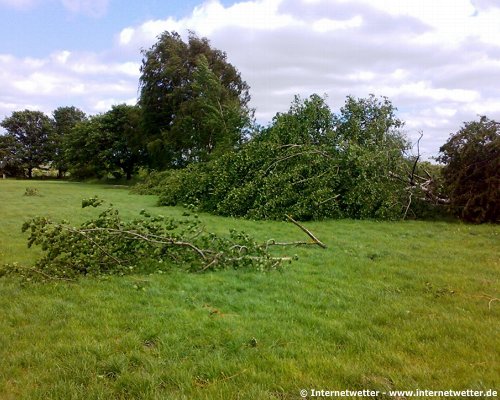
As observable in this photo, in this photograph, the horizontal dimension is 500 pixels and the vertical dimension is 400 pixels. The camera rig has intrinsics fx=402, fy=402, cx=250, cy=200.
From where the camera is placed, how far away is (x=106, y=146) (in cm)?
3488

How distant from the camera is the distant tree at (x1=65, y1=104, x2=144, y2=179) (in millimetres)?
33875

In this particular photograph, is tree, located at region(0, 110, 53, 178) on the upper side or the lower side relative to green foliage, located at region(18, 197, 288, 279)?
upper

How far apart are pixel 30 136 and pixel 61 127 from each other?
14.7 ft

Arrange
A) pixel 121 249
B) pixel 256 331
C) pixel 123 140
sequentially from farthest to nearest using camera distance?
pixel 123 140 < pixel 121 249 < pixel 256 331

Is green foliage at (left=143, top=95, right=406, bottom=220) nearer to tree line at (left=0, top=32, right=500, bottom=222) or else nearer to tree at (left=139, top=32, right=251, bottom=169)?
tree line at (left=0, top=32, right=500, bottom=222)

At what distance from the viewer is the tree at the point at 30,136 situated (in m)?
48.2

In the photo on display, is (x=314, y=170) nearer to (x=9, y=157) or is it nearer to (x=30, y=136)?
(x=9, y=157)

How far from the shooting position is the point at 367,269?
5355mm

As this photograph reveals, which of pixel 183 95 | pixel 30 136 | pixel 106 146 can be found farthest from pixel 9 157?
pixel 183 95

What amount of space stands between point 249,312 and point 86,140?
34.4 metres

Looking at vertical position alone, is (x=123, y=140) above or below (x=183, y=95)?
below

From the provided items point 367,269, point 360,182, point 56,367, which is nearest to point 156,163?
point 360,182

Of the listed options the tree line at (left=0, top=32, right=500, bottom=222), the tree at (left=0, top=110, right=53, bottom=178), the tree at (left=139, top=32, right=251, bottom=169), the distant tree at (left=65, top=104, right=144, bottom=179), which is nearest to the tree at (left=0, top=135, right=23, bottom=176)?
the tree at (left=0, top=110, right=53, bottom=178)

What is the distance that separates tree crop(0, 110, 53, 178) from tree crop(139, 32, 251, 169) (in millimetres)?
27551
